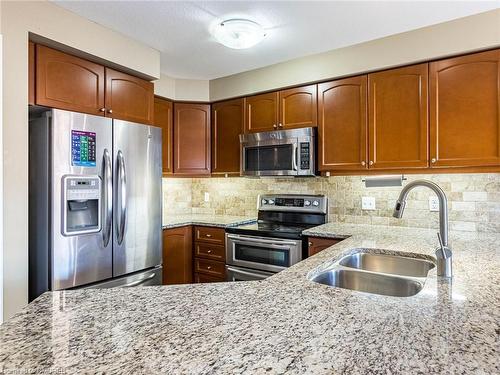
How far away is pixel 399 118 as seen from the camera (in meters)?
2.36

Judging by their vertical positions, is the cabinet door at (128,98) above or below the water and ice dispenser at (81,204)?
above

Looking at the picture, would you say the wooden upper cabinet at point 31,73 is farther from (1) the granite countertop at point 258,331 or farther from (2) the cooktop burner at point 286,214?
(2) the cooktop burner at point 286,214

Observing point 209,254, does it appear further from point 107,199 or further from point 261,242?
point 107,199

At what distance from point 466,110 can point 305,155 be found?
119cm

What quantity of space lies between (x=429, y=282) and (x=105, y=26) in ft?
8.05

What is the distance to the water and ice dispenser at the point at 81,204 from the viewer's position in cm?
190

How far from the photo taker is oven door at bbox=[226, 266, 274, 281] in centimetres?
267

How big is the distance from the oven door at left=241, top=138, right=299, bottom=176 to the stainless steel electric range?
0.36 meters

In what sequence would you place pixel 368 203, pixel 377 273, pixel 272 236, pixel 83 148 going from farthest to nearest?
pixel 368 203 < pixel 272 236 < pixel 83 148 < pixel 377 273

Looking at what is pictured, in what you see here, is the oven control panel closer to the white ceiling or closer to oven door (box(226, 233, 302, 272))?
oven door (box(226, 233, 302, 272))

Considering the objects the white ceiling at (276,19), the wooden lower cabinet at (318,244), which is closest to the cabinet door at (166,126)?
the white ceiling at (276,19)

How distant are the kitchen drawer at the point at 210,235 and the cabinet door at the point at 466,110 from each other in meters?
1.87

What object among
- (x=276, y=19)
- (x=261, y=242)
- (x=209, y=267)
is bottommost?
(x=209, y=267)

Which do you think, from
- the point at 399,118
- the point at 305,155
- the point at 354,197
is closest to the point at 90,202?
the point at 305,155
